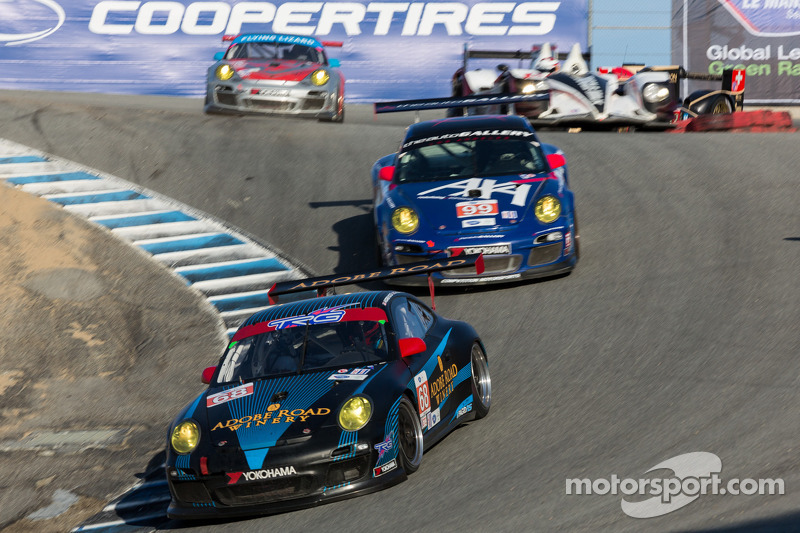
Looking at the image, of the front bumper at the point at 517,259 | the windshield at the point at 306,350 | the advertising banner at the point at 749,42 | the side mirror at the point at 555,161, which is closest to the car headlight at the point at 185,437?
the windshield at the point at 306,350

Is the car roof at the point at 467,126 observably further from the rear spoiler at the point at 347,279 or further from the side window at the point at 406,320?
the side window at the point at 406,320

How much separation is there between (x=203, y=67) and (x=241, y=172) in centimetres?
926

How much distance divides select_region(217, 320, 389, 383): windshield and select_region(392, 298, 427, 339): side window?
0.14 m

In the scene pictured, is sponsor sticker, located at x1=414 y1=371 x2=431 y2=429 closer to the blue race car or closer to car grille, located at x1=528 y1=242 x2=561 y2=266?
the blue race car

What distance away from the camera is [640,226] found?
11.8 meters

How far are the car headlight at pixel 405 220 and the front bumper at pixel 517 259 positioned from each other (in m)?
0.26

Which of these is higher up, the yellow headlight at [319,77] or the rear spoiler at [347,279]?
the yellow headlight at [319,77]

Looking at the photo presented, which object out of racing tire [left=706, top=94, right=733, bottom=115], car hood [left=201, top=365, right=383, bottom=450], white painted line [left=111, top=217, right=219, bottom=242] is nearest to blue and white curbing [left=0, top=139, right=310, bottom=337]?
white painted line [left=111, top=217, right=219, bottom=242]

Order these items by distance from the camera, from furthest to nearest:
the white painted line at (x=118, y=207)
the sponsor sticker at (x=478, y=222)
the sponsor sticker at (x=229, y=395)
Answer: the white painted line at (x=118, y=207) < the sponsor sticker at (x=478, y=222) < the sponsor sticker at (x=229, y=395)

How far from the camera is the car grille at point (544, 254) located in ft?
32.9

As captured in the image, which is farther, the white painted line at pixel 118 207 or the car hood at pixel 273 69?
the car hood at pixel 273 69

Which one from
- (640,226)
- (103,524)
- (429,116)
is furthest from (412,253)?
(429,116)

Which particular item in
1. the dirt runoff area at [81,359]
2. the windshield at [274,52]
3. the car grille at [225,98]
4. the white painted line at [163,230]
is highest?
the windshield at [274,52]

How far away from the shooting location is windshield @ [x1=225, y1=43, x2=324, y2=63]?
58.2 ft
